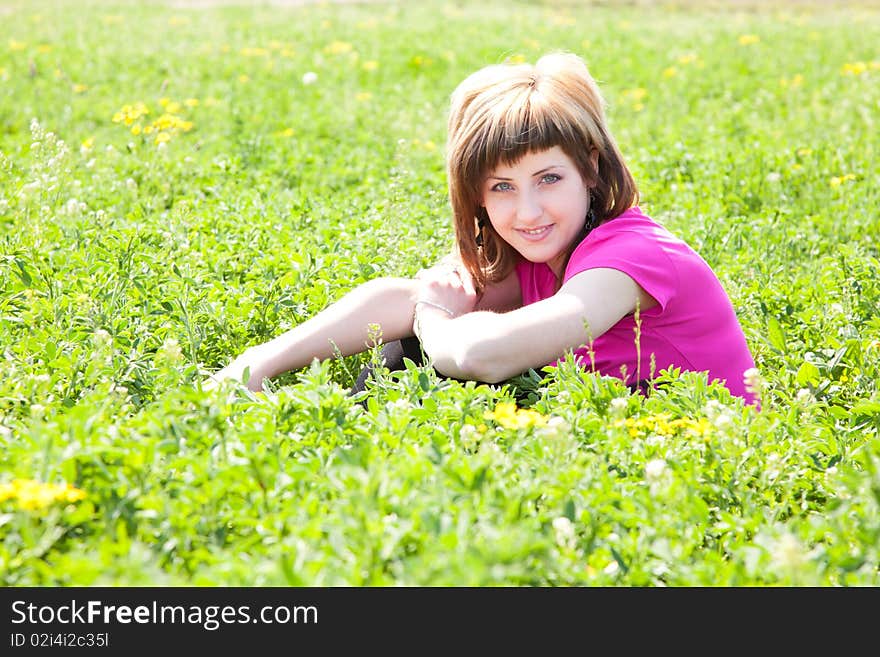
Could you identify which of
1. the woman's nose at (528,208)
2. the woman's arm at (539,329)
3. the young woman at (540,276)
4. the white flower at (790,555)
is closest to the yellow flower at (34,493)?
the young woman at (540,276)

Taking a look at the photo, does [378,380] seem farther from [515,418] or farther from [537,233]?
[537,233]

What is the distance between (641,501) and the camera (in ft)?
7.25

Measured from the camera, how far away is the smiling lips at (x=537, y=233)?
3529 mm

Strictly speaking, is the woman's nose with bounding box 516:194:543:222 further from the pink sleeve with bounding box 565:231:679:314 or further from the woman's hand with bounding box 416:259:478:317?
the woman's hand with bounding box 416:259:478:317

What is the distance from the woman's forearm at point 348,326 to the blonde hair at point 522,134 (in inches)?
12.5

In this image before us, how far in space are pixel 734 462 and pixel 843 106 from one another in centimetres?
613

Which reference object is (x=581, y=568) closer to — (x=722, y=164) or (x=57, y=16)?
(x=722, y=164)

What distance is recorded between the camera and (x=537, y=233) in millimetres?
3535

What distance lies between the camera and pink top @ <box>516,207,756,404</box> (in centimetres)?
330

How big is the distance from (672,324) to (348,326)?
1.12m

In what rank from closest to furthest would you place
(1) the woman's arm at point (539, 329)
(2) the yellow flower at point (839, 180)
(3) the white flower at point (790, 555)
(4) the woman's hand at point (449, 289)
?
(3) the white flower at point (790, 555)
(1) the woman's arm at point (539, 329)
(4) the woman's hand at point (449, 289)
(2) the yellow flower at point (839, 180)

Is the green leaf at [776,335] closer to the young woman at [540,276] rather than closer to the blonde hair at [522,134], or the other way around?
the young woman at [540,276]

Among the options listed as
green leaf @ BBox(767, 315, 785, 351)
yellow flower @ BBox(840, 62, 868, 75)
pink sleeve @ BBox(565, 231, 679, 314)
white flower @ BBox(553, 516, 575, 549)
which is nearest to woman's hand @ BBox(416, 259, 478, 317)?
pink sleeve @ BBox(565, 231, 679, 314)
